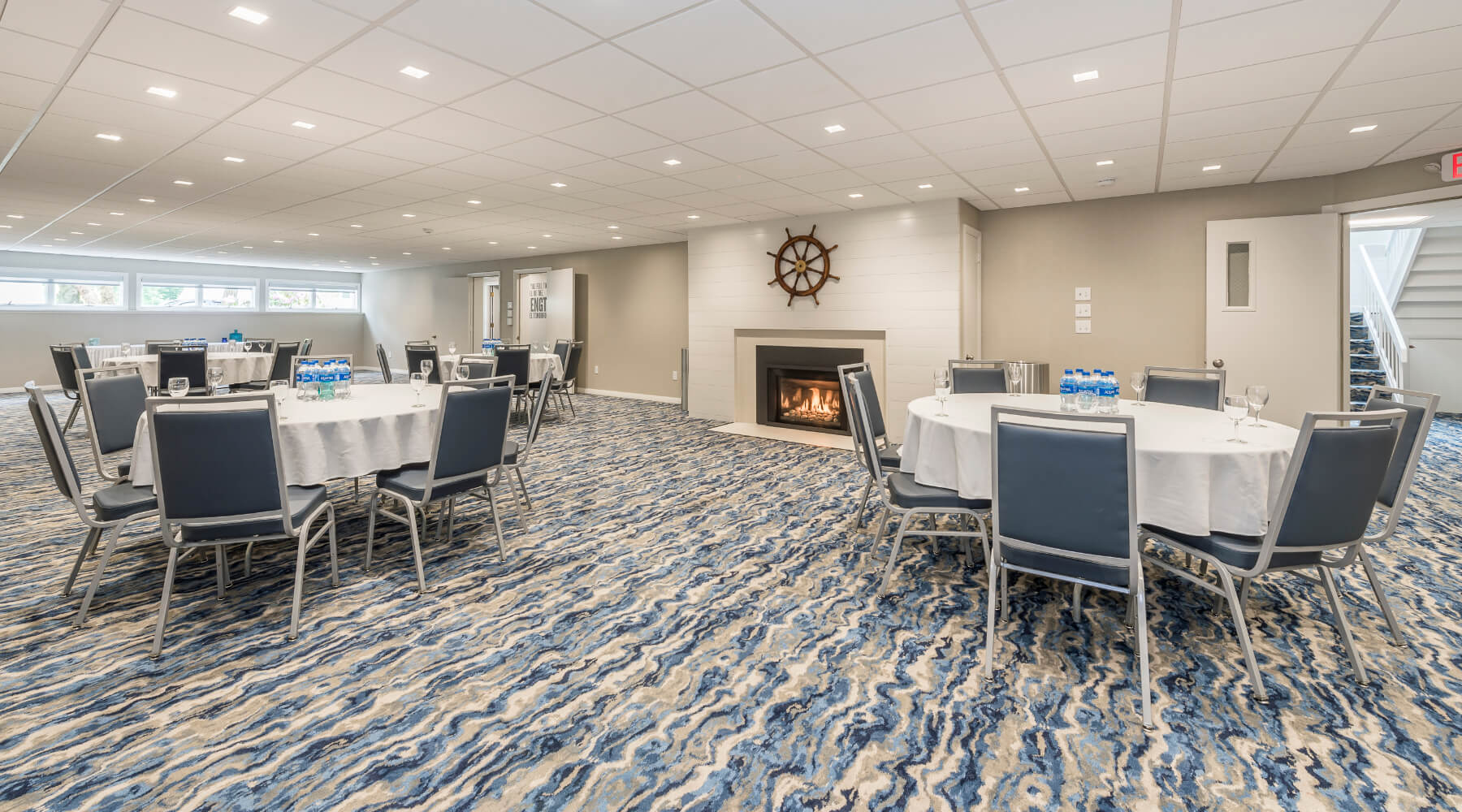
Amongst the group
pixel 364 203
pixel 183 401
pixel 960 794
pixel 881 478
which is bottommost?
pixel 960 794

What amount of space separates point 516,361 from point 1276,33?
662cm

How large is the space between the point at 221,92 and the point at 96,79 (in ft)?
1.82

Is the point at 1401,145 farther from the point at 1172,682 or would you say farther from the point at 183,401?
the point at 183,401

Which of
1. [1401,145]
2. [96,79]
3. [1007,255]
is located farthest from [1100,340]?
[96,79]

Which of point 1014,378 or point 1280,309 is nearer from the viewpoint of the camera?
point 1014,378

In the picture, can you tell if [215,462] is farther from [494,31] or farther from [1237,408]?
[1237,408]

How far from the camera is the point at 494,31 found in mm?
2910

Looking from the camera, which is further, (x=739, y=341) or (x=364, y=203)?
(x=739, y=341)

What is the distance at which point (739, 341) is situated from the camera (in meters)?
8.23

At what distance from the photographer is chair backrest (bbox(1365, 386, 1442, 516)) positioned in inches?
88.4

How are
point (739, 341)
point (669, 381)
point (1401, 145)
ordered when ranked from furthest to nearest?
point (669, 381) → point (739, 341) → point (1401, 145)

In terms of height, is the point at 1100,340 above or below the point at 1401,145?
below

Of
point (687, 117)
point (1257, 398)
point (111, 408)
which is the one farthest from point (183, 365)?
point (1257, 398)

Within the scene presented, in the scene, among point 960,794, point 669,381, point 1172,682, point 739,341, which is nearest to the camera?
point 960,794
